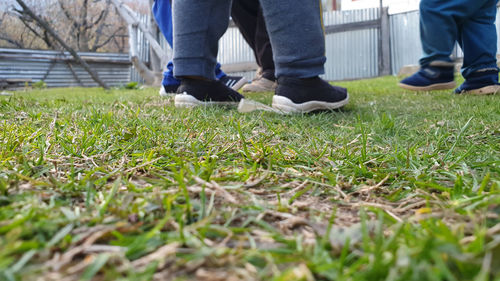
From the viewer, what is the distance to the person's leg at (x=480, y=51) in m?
2.94

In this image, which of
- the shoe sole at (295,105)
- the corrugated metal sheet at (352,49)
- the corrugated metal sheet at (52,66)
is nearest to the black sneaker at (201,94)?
the shoe sole at (295,105)

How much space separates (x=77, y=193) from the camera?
0.66 metres

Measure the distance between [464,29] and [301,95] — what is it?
2.07 m

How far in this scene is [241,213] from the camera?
1.96 feet

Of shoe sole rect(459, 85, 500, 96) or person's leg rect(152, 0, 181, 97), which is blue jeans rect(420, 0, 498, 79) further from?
person's leg rect(152, 0, 181, 97)

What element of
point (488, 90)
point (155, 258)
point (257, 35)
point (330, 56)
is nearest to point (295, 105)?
point (155, 258)

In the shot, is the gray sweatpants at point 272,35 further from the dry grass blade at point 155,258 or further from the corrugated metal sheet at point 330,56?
the corrugated metal sheet at point 330,56

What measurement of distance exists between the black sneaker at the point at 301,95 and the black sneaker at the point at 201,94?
1.22 feet

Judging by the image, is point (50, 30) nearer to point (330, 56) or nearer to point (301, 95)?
point (301, 95)

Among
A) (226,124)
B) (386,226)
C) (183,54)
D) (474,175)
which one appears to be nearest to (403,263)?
(386,226)

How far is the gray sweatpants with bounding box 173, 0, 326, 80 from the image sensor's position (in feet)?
5.73

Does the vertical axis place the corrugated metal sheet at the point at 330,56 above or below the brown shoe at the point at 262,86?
above

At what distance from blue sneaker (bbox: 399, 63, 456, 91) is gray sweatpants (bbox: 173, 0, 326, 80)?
1.85 metres

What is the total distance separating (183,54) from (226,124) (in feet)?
2.26
